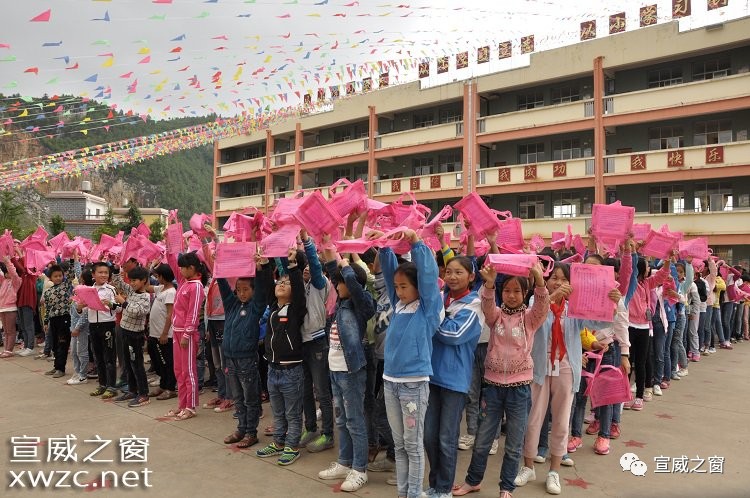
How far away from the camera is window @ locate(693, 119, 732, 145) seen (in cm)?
1789

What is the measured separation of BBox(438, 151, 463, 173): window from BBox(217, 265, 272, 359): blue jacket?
1987 centimetres

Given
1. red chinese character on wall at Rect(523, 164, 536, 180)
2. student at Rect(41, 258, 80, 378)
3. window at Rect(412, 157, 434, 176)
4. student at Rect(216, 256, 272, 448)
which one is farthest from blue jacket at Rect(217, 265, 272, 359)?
window at Rect(412, 157, 434, 176)

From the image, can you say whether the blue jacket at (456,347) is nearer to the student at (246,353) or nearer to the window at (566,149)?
the student at (246,353)

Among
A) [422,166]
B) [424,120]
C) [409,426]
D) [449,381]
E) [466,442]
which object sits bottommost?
[466,442]

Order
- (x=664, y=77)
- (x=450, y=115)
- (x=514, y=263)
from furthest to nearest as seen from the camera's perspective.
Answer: (x=450, y=115), (x=664, y=77), (x=514, y=263)

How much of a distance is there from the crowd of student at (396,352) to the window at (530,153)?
1589 cm

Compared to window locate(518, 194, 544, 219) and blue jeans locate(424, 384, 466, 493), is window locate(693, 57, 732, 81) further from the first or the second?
blue jeans locate(424, 384, 466, 493)

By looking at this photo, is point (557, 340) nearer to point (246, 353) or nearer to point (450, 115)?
point (246, 353)

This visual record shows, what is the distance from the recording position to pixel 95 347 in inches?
252

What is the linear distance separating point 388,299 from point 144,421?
2944mm

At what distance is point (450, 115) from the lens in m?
24.3

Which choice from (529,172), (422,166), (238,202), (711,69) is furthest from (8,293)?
(238,202)

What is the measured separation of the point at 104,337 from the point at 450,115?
66.4 ft

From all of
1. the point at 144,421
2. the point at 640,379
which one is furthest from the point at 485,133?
the point at 144,421
